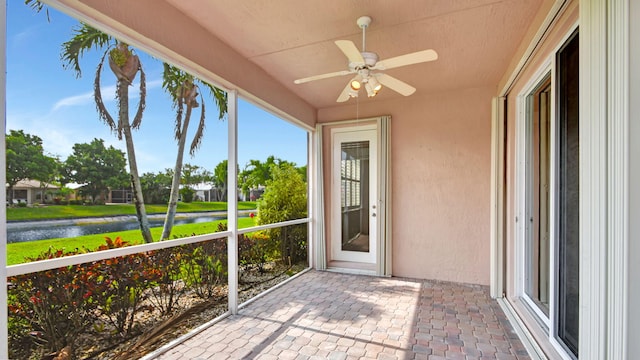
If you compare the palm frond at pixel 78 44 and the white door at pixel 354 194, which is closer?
the palm frond at pixel 78 44

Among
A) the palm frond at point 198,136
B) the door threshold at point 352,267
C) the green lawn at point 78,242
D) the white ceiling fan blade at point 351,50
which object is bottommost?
the door threshold at point 352,267

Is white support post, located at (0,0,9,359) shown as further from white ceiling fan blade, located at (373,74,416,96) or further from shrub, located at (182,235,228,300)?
white ceiling fan blade, located at (373,74,416,96)

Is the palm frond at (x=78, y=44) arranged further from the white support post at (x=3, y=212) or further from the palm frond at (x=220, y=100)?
the palm frond at (x=220, y=100)

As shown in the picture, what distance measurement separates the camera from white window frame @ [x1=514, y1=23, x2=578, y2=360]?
207 centimetres

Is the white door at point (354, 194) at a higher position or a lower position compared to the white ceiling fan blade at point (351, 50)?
lower

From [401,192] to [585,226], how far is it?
2854 millimetres

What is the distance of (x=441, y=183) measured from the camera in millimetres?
4035

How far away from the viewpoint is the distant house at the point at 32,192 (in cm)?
155

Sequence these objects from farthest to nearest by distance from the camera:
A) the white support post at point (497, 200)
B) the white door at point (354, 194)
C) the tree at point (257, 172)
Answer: the white door at point (354, 194) → the tree at point (257, 172) → the white support post at point (497, 200)

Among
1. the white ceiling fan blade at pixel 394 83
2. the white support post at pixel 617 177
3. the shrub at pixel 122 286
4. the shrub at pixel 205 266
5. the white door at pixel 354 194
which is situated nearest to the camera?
the white support post at pixel 617 177

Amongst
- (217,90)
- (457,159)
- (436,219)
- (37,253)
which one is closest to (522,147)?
(457,159)

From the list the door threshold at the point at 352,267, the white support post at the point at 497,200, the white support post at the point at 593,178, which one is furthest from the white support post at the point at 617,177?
the door threshold at the point at 352,267

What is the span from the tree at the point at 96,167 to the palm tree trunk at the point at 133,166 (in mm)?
56

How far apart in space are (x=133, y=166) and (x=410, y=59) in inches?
85.4
